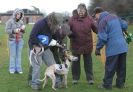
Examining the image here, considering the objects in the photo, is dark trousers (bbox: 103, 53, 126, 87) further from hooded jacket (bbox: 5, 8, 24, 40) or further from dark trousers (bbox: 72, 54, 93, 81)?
hooded jacket (bbox: 5, 8, 24, 40)

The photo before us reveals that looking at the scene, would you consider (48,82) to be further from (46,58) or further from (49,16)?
(49,16)

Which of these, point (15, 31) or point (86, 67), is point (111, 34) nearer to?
point (86, 67)

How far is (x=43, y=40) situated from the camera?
9914mm

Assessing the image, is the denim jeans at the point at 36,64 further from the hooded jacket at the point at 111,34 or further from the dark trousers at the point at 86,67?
the hooded jacket at the point at 111,34

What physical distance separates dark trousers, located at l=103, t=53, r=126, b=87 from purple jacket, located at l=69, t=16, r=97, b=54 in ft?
2.81

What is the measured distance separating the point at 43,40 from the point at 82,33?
132 centimetres

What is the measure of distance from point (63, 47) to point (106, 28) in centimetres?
117

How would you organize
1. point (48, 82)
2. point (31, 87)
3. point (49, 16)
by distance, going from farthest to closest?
point (48, 82) < point (31, 87) < point (49, 16)

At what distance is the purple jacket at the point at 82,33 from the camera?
10.8 metres

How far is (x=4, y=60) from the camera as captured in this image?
17078 mm

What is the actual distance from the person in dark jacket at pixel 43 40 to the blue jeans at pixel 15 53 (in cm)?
234

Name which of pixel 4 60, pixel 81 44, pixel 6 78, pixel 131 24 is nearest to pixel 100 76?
pixel 81 44

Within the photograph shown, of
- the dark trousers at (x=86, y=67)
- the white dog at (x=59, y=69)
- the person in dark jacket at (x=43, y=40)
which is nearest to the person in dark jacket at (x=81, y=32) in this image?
the dark trousers at (x=86, y=67)

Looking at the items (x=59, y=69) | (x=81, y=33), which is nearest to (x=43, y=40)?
(x=59, y=69)
